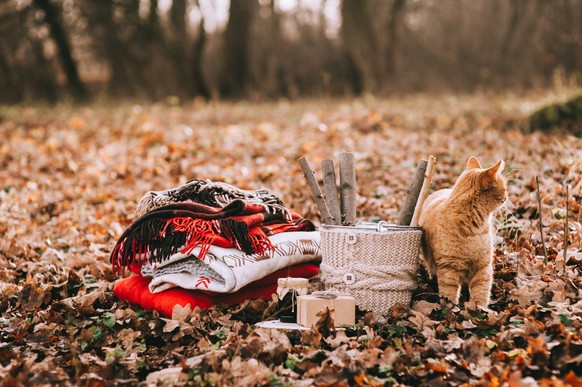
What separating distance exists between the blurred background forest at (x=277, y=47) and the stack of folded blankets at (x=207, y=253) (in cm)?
1036

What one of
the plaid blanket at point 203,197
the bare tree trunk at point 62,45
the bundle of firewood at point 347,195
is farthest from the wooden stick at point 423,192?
the bare tree trunk at point 62,45

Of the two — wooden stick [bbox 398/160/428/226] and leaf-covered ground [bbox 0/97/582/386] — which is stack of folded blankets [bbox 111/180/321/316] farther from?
wooden stick [bbox 398/160/428/226]

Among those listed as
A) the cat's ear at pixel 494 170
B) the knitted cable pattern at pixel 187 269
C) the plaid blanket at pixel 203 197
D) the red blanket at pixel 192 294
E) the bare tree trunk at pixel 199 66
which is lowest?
the red blanket at pixel 192 294

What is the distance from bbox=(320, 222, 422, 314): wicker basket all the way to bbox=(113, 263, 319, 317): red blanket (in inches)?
15.5

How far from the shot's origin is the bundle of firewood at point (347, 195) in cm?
343

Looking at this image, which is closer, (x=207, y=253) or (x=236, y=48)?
(x=207, y=253)

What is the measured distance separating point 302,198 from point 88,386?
3195 millimetres

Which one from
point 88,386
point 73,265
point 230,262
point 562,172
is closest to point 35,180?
point 73,265

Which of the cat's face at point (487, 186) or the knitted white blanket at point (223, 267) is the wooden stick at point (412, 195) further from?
the knitted white blanket at point (223, 267)

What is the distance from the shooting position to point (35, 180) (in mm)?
6750

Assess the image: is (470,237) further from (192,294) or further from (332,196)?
(192,294)

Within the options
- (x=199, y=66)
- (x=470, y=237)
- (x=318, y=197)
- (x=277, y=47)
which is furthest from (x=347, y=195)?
(x=277, y=47)

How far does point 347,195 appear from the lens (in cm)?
348

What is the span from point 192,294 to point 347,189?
3.30ft
